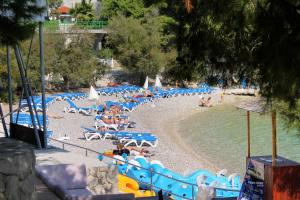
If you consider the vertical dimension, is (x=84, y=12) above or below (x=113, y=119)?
above

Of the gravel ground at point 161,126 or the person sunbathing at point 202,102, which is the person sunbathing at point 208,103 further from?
the gravel ground at point 161,126

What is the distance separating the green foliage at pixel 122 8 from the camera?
49769 mm

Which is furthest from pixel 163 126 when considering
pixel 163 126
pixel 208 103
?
pixel 208 103

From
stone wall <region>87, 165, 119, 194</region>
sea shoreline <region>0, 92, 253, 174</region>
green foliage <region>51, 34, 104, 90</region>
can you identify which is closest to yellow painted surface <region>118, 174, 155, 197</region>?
stone wall <region>87, 165, 119, 194</region>

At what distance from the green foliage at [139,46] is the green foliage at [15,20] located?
33.6 metres

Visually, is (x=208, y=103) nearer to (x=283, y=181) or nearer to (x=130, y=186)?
(x=130, y=186)

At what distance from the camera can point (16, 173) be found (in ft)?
20.4

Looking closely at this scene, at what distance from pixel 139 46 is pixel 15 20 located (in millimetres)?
35026

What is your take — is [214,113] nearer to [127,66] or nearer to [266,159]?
[127,66]

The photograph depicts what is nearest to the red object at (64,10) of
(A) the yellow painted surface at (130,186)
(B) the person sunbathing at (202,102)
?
(B) the person sunbathing at (202,102)

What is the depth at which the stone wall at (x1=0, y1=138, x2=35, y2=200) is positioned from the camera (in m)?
6.11

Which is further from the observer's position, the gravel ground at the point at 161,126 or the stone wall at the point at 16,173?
the gravel ground at the point at 161,126

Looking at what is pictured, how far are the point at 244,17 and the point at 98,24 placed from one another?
152ft

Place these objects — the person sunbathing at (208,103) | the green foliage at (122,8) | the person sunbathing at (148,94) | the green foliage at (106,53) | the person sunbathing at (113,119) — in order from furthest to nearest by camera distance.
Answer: the green foliage at (122,8)
the green foliage at (106,53)
the person sunbathing at (148,94)
the person sunbathing at (208,103)
the person sunbathing at (113,119)
